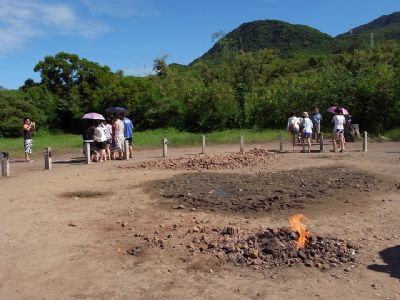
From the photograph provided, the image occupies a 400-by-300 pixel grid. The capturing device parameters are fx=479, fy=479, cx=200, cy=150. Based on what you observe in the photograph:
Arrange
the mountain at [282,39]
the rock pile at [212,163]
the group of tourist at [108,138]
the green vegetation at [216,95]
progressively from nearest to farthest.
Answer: the rock pile at [212,163]
the group of tourist at [108,138]
the green vegetation at [216,95]
the mountain at [282,39]

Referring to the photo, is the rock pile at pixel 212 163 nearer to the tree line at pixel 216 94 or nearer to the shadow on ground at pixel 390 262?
the shadow on ground at pixel 390 262

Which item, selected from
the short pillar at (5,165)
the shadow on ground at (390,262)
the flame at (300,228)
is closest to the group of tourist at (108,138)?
the short pillar at (5,165)

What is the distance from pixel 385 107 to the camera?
2572cm

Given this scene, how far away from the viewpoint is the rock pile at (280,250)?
6.33 m

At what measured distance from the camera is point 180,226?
26.8 ft

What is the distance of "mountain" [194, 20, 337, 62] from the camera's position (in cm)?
8381

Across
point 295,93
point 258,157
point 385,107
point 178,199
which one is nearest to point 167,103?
point 295,93

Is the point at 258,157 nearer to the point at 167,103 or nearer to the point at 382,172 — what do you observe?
the point at 382,172

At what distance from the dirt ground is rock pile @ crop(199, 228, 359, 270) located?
0.47 ft

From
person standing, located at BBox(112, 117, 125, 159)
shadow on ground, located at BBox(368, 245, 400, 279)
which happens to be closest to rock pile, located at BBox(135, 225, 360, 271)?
shadow on ground, located at BBox(368, 245, 400, 279)

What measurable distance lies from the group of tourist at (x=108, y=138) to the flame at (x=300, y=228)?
1052 centimetres

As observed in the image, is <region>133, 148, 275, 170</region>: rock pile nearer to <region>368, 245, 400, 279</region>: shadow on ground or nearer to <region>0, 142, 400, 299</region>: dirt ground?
<region>0, 142, 400, 299</region>: dirt ground

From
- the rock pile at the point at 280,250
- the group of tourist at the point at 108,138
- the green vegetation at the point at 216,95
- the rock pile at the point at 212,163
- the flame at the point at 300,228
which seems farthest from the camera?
the green vegetation at the point at 216,95

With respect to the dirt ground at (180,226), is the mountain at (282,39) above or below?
above
